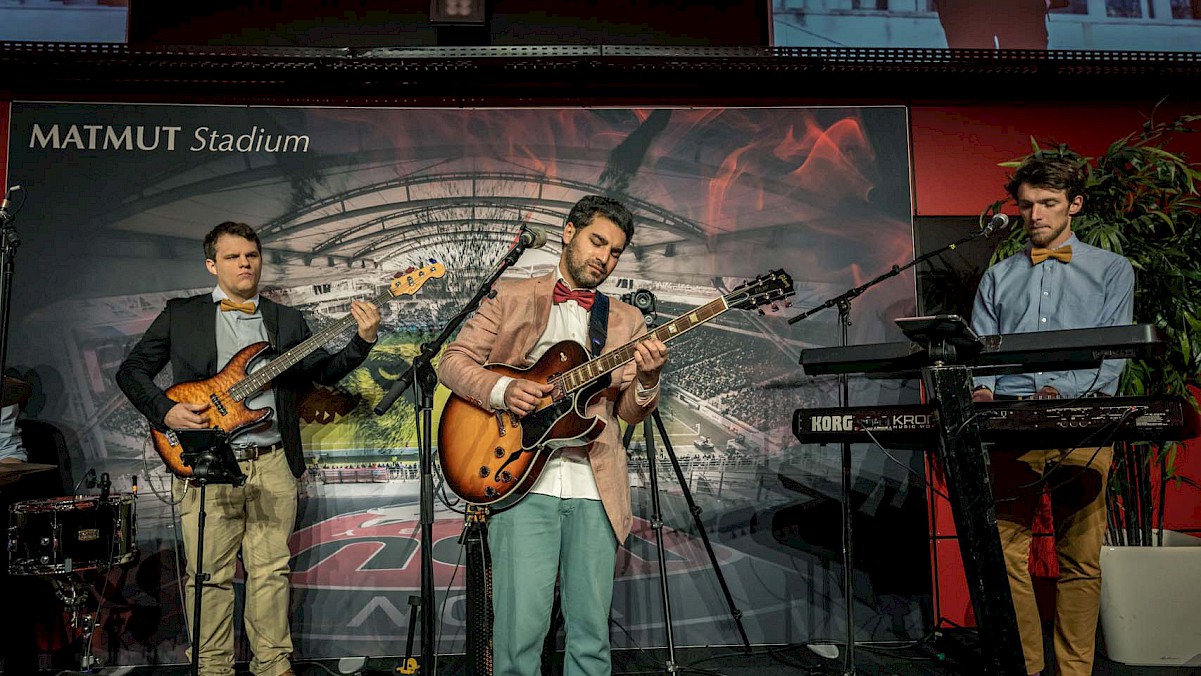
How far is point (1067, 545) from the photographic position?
3514 millimetres

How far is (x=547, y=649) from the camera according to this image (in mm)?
3613

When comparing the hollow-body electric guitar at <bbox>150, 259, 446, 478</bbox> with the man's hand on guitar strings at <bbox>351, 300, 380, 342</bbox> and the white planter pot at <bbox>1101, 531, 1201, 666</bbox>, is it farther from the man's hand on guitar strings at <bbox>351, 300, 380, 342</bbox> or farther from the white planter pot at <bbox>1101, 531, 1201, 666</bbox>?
the white planter pot at <bbox>1101, 531, 1201, 666</bbox>

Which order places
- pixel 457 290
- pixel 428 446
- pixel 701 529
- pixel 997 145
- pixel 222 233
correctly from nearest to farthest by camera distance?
pixel 428 446 → pixel 222 233 → pixel 701 529 → pixel 457 290 → pixel 997 145

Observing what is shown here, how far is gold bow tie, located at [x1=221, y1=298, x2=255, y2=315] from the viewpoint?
414 centimetres

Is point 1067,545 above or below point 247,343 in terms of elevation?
below

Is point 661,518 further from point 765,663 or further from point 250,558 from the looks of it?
point 250,558

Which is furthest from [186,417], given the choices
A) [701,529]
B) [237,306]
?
[701,529]

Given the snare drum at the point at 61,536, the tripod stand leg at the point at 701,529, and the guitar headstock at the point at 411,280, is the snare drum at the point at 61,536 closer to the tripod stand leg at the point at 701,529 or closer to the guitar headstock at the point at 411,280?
the guitar headstock at the point at 411,280

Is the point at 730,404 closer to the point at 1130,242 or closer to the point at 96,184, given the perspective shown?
the point at 1130,242

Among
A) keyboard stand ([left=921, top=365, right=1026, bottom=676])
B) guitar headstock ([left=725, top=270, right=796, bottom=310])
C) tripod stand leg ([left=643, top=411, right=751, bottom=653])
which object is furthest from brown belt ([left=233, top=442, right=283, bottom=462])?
keyboard stand ([left=921, top=365, right=1026, bottom=676])

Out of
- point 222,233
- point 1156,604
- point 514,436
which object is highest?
point 222,233

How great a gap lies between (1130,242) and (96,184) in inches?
209

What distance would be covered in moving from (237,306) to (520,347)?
1.70 metres

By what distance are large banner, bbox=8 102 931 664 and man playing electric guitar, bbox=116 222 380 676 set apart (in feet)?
1.67
